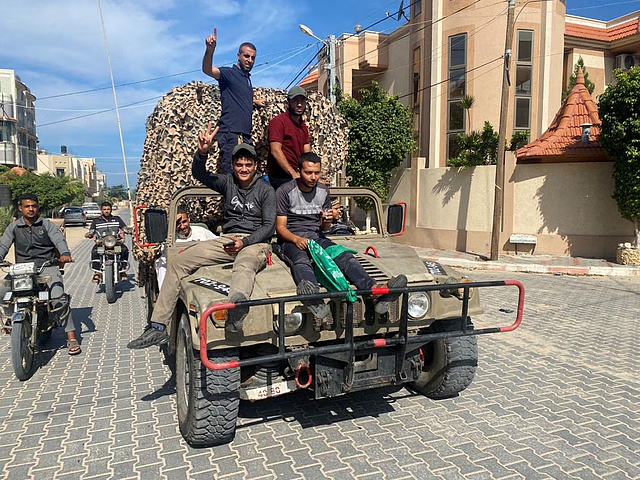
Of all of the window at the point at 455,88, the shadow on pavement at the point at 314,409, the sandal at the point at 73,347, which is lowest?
the shadow on pavement at the point at 314,409

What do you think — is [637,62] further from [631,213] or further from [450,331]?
[450,331]

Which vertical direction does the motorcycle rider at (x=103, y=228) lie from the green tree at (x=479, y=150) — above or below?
below

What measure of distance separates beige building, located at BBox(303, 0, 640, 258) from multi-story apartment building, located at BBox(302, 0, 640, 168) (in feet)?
0.11

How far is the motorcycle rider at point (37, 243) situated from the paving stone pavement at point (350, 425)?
2.46ft

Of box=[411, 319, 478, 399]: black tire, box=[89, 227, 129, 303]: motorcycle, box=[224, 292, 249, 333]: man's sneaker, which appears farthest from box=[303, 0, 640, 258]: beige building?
box=[224, 292, 249, 333]: man's sneaker

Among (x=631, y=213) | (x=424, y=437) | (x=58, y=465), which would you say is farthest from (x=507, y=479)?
(x=631, y=213)

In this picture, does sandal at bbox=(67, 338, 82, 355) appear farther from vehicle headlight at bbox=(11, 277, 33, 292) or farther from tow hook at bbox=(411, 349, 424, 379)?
tow hook at bbox=(411, 349, 424, 379)

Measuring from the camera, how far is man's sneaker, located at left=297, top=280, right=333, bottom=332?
10.2 ft

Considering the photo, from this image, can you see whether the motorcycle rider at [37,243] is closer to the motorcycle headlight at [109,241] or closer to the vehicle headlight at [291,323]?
the motorcycle headlight at [109,241]

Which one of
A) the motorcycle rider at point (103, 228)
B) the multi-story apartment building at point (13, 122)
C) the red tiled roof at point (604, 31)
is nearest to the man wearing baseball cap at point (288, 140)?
the motorcycle rider at point (103, 228)

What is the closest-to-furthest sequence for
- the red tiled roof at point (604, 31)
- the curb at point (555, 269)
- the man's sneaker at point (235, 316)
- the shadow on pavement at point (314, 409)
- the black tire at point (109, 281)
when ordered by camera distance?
1. the man's sneaker at point (235, 316)
2. the shadow on pavement at point (314, 409)
3. the black tire at point (109, 281)
4. the curb at point (555, 269)
5. the red tiled roof at point (604, 31)

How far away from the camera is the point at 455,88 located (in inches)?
666

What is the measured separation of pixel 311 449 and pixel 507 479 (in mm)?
1288

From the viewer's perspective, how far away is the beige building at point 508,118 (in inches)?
533
